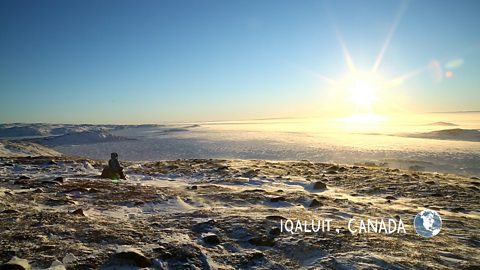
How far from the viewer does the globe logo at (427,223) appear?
29.1ft

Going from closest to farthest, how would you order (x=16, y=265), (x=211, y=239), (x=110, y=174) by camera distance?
(x=16, y=265) < (x=211, y=239) < (x=110, y=174)

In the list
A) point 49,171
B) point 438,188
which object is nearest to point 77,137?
point 49,171

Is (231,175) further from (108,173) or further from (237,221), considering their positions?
(237,221)

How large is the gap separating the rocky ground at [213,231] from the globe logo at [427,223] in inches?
8.1

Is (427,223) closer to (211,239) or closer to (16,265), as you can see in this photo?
(211,239)

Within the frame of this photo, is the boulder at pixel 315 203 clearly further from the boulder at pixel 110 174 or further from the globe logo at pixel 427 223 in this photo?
the boulder at pixel 110 174

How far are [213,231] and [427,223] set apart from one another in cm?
678

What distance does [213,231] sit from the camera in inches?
334

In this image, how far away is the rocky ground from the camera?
21.5 ft

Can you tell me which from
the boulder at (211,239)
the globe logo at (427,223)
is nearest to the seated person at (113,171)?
the boulder at (211,239)

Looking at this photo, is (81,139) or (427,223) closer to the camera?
(427,223)

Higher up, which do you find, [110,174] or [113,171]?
[113,171]

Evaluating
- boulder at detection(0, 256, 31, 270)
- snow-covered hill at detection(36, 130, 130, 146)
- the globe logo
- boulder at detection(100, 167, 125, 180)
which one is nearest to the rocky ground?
boulder at detection(0, 256, 31, 270)

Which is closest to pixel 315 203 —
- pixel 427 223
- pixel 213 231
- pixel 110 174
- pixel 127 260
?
pixel 427 223
